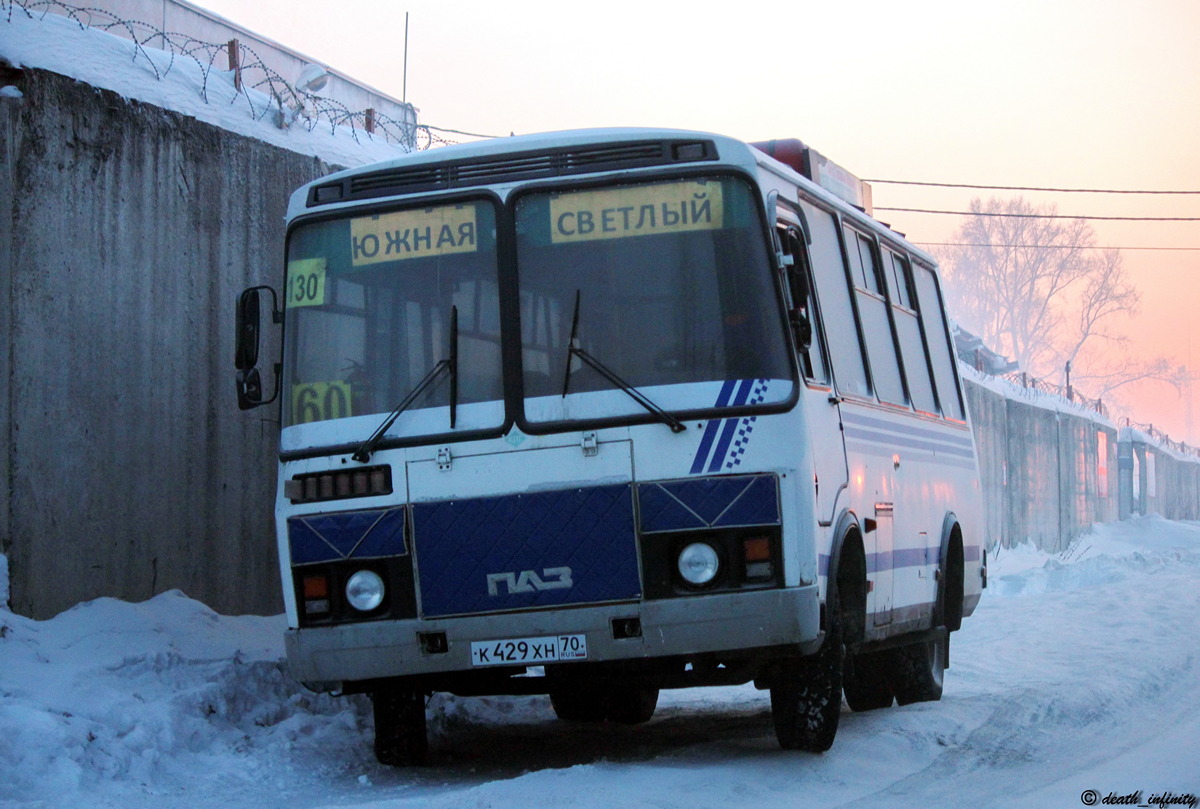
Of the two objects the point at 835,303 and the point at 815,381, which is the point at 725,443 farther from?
the point at 835,303

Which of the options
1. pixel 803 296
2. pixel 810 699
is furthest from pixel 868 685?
pixel 803 296

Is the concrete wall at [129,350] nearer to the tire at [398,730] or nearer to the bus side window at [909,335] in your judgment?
the tire at [398,730]

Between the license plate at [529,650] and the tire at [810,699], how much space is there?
3.65ft

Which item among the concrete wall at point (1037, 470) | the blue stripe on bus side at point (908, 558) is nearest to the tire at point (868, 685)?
the blue stripe on bus side at point (908, 558)

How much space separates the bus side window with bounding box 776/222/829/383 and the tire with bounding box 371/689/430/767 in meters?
2.70

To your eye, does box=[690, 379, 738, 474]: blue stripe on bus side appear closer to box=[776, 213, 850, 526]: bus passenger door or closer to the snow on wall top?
box=[776, 213, 850, 526]: bus passenger door

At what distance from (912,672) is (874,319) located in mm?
2717

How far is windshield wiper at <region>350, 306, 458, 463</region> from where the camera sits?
759 cm

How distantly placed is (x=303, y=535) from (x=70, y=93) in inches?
155

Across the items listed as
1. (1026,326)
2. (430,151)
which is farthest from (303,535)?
(1026,326)

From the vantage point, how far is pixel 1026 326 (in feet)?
306

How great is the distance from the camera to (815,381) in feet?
25.4

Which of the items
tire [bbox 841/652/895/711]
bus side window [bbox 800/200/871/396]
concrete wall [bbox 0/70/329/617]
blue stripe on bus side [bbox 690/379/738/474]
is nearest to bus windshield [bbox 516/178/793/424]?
blue stripe on bus side [bbox 690/379/738/474]

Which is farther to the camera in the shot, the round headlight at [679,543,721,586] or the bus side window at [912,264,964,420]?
the bus side window at [912,264,964,420]
